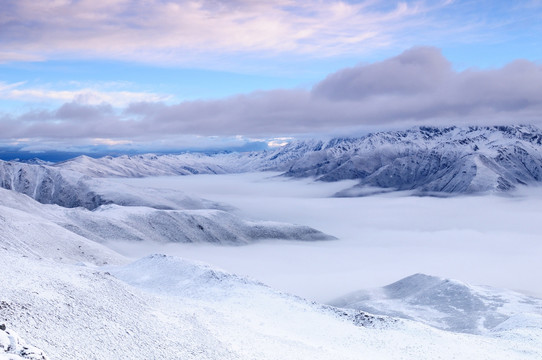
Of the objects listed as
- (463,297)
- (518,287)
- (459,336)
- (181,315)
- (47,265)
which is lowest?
(518,287)

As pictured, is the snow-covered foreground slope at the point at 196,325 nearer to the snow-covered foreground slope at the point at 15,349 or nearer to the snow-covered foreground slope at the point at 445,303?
the snow-covered foreground slope at the point at 15,349

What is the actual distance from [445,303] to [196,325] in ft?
295

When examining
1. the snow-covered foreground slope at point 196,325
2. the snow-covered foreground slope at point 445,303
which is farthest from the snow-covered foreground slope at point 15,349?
the snow-covered foreground slope at point 445,303

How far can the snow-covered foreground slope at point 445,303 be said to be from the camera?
10325 centimetres

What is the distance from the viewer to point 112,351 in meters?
34.8

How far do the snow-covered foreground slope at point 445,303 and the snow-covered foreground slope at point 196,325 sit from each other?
41.4m

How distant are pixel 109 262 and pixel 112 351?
101m

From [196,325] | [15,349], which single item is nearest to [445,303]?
[196,325]

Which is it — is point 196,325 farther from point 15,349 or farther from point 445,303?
point 445,303

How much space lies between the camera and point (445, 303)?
11381 cm

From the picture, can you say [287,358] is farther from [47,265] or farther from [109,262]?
[109,262]

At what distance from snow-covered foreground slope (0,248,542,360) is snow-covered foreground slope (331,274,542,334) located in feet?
136

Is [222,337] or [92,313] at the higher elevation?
[92,313]

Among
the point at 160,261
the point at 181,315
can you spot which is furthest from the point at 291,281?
the point at 181,315
